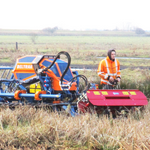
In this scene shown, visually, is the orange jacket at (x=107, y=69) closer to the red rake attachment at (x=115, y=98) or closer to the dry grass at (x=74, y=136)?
the red rake attachment at (x=115, y=98)

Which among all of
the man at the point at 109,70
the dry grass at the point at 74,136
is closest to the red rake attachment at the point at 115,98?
the man at the point at 109,70

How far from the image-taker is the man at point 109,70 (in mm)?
9344

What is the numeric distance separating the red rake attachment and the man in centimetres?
95

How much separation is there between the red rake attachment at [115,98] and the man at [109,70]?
3.13 feet

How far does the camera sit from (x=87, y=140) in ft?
19.4

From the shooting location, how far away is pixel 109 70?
9.45 m

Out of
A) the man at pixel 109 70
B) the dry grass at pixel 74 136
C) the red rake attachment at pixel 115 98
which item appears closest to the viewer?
the dry grass at pixel 74 136

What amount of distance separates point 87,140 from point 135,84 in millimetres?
6263

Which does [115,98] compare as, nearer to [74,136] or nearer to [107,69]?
[107,69]

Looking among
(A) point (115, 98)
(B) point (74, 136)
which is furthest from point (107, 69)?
(B) point (74, 136)

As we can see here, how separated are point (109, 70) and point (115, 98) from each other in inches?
53.4

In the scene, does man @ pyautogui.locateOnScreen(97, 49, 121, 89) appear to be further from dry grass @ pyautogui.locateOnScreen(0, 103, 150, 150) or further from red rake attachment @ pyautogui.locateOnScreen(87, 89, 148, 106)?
dry grass @ pyautogui.locateOnScreen(0, 103, 150, 150)

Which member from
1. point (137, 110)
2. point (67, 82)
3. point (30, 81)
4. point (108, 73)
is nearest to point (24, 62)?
point (30, 81)

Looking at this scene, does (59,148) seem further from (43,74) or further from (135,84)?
(135,84)
